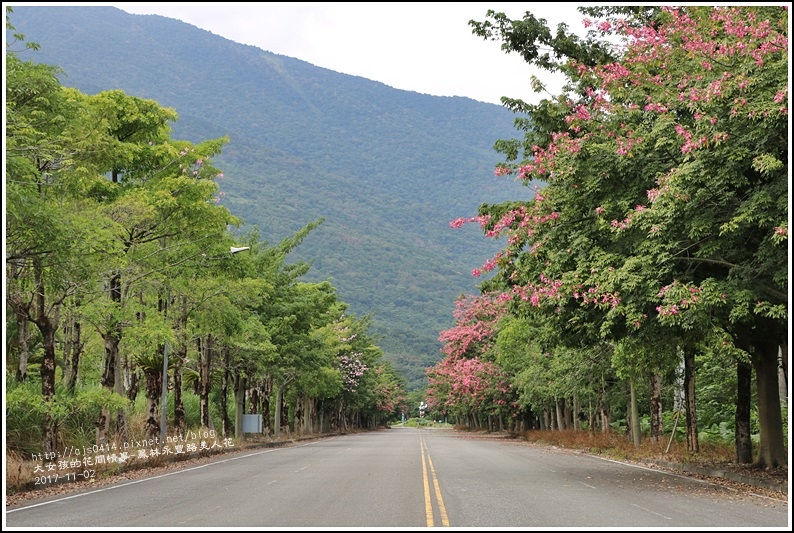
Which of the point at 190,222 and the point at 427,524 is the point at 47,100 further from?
the point at 427,524

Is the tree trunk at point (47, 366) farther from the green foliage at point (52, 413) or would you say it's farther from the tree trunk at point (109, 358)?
the tree trunk at point (109, 358)

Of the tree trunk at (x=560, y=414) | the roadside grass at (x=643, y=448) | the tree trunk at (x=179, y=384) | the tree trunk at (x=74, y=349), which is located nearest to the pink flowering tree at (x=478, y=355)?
the tree trunk at (x=560, y=414)

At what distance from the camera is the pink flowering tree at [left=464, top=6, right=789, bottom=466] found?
52.7 feet

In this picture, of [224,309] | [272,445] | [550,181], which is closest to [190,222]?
[224,309]

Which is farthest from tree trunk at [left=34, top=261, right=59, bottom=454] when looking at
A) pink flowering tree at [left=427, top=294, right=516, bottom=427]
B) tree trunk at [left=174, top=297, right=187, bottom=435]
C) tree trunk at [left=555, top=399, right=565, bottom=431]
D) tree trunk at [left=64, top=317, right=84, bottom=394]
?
pink flowering tree at [left=427, top=294, right=516, bottom=427]

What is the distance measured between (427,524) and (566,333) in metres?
10.8

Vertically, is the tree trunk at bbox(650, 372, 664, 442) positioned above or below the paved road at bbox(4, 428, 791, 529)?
above

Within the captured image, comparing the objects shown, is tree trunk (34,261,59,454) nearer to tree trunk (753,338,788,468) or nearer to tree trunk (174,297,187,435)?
tree trunk (174,297,187,435)

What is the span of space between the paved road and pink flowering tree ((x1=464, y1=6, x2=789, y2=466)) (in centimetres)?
349

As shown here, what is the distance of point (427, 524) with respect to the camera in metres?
12.5

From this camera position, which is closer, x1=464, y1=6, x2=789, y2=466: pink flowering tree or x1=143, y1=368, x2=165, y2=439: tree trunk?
x1=464, y1=6, x2=789, y2=466: pink flowering tree

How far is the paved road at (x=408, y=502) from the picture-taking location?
42.2 ft

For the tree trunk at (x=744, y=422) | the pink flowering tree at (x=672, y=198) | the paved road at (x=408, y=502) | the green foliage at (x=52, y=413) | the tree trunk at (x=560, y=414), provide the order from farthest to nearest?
the tree trunk at (x=560, y=414), the tree trunk at (x=744, y=422), the green foliage at (x=52, y=413), the pink flowering tree at (x=672, y=198), the paved road at (x=408, y=502)

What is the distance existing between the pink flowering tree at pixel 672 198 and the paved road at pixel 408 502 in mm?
3491
